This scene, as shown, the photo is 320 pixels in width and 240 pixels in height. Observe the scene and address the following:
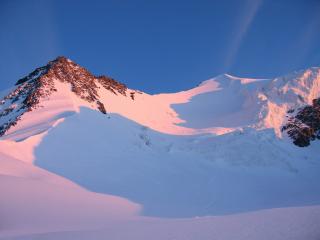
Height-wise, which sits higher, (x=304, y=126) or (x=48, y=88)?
(x=304, y=126)

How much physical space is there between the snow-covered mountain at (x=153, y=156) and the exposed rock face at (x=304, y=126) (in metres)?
0.16

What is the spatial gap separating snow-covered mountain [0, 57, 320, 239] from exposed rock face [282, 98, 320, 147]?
0.16 m

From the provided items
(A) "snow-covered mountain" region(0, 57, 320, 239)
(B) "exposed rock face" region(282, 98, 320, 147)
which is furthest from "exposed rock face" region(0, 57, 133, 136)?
(B) "exposed rock face" region(282, 98, 320, 147)

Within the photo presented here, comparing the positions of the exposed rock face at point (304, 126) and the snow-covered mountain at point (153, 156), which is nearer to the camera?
the snow-covered mountain at point (153, 156)

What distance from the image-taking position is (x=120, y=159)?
1143 inches

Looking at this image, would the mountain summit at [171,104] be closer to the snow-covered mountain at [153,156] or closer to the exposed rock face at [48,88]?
the exposed rock face at [48,88]

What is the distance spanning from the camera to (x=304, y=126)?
143ft

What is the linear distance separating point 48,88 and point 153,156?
15.0m

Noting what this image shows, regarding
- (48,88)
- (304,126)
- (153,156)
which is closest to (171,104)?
(304,126)

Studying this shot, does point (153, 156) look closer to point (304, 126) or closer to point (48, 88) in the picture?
point (48, 88)

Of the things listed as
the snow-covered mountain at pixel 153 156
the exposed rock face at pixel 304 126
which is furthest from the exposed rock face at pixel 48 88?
the exposed rock face at pixel 304 126

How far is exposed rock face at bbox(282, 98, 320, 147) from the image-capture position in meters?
41.8

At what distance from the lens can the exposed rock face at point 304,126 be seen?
4184 centimetres

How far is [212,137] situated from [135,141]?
956 cm
